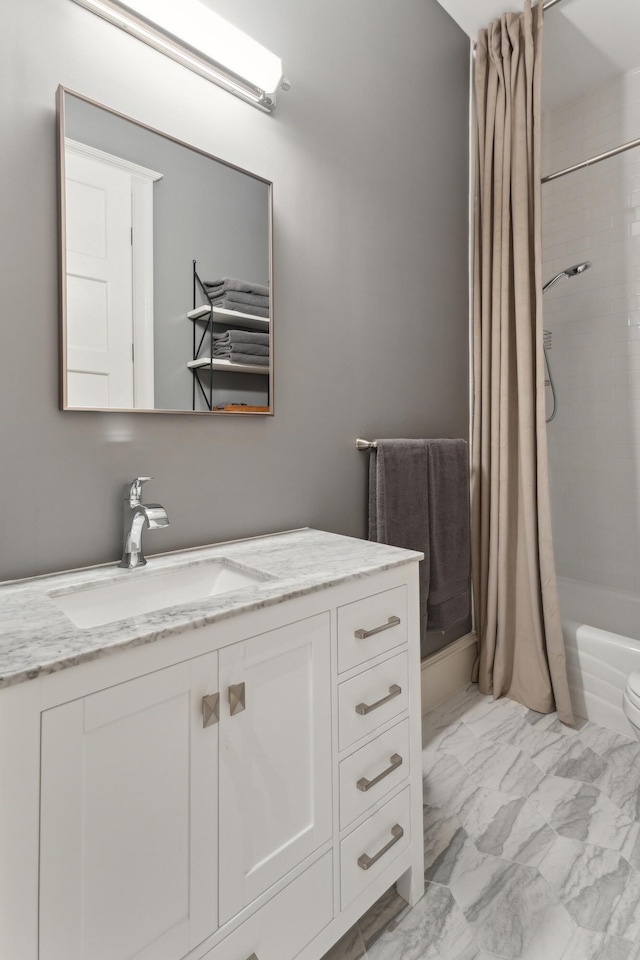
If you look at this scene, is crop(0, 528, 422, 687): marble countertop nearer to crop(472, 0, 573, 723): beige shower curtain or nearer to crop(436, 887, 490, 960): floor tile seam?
crop(436, 887, 490, 960): floor tile seam

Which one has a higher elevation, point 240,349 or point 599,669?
point 240,349

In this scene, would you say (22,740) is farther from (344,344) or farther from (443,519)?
(443,519)

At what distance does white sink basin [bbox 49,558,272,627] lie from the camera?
985 millimetres

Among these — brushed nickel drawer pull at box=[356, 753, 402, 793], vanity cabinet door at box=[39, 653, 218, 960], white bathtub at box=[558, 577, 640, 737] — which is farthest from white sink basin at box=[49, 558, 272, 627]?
white bathtub at box=[558, 577, 640, 737]

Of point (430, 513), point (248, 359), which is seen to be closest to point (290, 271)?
point (248, 359)

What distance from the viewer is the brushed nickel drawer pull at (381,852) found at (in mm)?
1065

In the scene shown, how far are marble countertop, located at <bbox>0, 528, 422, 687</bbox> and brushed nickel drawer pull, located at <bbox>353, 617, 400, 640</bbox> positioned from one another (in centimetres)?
12

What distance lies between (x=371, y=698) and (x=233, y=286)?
106 centimetres

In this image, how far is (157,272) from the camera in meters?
1.19

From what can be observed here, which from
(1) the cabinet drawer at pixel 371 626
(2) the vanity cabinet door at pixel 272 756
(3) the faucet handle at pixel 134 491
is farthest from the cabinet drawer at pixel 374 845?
(3) the faucet handle at pixel 134 491

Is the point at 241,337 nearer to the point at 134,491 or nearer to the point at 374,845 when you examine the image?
the point at 134,491

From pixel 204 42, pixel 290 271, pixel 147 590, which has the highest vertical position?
pixel 204 42

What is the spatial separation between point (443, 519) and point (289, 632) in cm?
108

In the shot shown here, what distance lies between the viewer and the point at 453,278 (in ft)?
7.06
